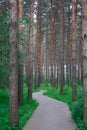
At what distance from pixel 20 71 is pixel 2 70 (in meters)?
3.03

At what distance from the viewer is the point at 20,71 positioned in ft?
68.0

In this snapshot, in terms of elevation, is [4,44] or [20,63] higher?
[4,44]

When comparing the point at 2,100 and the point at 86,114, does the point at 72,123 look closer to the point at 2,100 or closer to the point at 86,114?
the point at 86,114

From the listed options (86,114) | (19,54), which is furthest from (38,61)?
(86,114)

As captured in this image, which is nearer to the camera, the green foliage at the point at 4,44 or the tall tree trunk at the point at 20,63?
the green foliage at the point at 4,44

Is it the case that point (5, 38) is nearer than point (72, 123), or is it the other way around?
point (72, 123)

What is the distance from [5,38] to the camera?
1686 cm

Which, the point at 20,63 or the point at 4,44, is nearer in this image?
the point at 4,44

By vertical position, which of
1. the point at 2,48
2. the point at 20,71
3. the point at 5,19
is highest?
the point at 5,19

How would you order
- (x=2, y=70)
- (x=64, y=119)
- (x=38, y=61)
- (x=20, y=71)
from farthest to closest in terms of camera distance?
(x=38, y=61)
(x=20, y=71)
(x=2, y=70)
(x=64, y=119)

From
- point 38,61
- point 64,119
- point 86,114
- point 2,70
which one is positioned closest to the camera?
point 86,114

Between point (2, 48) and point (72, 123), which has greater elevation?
point (2, 48)

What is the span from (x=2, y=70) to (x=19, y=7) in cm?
585

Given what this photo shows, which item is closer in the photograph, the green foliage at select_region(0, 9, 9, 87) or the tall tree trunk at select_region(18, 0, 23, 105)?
the green foliage at select_region(0, 9, 9, 87)
